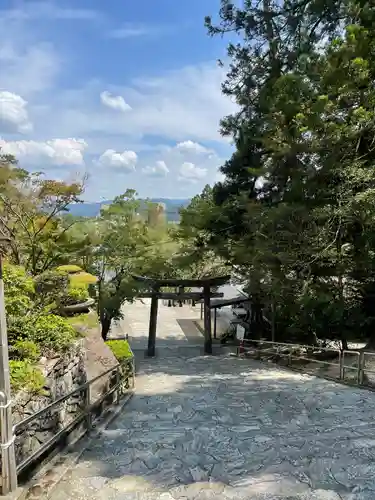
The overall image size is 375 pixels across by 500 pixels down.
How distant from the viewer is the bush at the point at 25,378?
4.76 meters

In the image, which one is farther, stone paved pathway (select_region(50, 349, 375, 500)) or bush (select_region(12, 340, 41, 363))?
bush (select_region(12, 340, 41, 363))

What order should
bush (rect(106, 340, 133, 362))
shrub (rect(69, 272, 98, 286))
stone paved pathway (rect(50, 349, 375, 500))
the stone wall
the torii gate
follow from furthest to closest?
the torii gate → bush (rect(106, 340, 133, 362)) → shrub (rect(69, 272, 98, 286)) → the stone wall → stone paved pathway (rect(50, 349, 375, 500))

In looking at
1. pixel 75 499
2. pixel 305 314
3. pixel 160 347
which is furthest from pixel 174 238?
pixel 75 499

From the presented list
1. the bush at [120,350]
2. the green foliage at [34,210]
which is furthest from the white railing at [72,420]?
the green foliage at [34,210]

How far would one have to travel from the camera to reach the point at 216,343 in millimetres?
18969

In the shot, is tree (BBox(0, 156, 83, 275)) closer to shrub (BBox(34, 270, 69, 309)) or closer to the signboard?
shrub (BBox(34, 270, 69, 309))

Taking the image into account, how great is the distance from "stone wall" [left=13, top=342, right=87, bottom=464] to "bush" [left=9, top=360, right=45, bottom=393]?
0.09 meters

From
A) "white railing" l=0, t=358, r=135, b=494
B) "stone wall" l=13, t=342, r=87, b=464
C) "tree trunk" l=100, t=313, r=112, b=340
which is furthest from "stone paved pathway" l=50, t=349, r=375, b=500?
"tree trunk" l=100, t=313, r=112, b=340

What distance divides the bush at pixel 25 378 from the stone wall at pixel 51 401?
0.29 feet

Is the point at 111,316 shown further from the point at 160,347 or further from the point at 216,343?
the point at 216,343

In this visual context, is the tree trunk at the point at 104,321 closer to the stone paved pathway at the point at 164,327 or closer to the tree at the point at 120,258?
the tree at the point at 120,258

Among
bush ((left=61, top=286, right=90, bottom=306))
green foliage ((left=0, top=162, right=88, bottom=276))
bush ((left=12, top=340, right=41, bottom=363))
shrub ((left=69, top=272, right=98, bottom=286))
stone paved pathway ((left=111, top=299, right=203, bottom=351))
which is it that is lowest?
stone paved pathway ((left=111, top=299, right=203, bottom=351))

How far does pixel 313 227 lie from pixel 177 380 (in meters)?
4.86

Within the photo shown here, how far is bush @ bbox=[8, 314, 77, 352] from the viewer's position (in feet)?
19.8
